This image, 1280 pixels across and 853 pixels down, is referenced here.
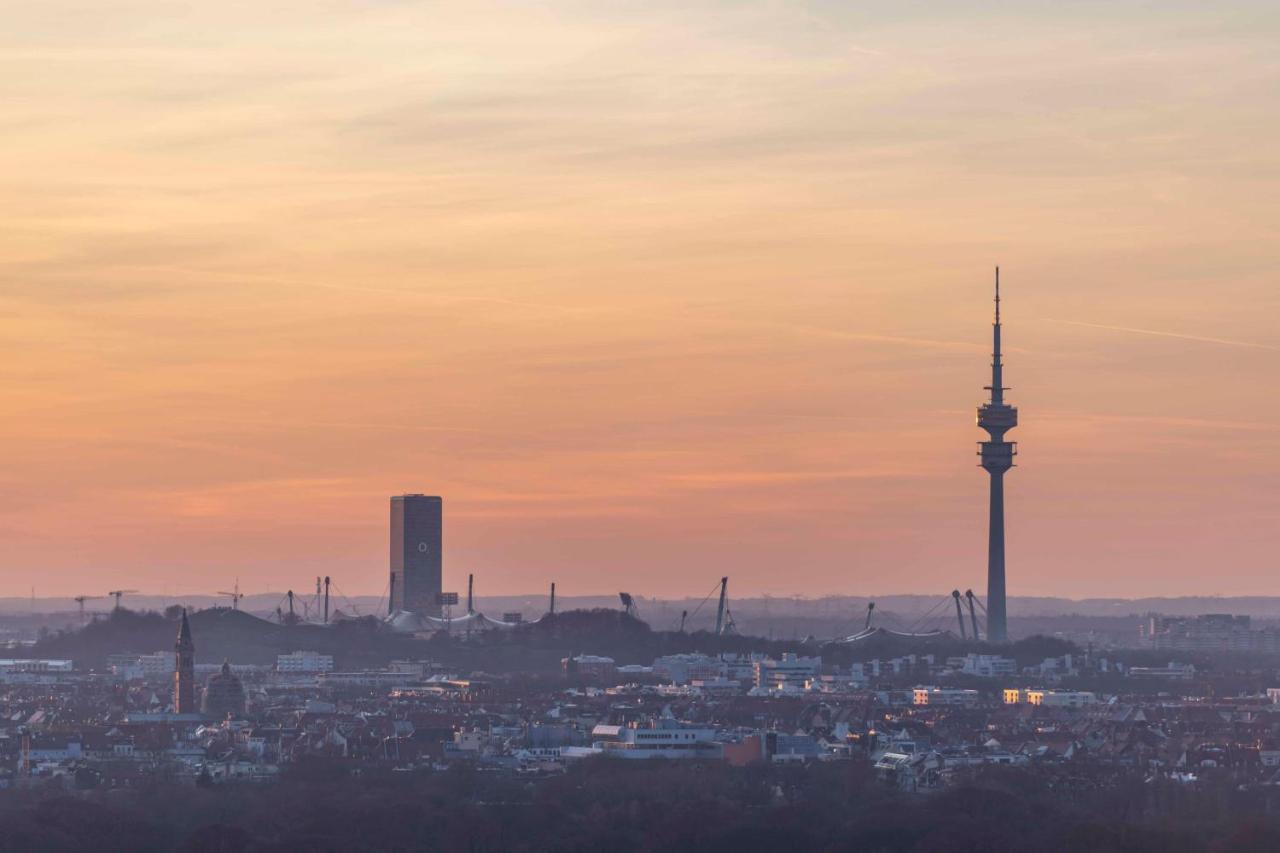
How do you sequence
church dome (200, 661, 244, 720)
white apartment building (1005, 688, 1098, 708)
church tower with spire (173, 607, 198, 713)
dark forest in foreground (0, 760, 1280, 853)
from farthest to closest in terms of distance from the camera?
white apartment building (1005, 688, 1098, 708) < church dome (200, 661, 244, 720) < church tower with spire (173, 607, 198, 713) < dark forest in foreground (0, 760, 1280, 853)

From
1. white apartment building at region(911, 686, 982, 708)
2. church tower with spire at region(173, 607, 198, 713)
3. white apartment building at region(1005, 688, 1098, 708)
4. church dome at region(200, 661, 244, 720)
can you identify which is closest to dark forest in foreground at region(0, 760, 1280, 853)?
church tower with spire at region(173, 607, 198, 713)

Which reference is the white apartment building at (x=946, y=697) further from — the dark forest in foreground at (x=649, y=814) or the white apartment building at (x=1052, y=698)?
the dark forest in foreground at (x=649, y=814)

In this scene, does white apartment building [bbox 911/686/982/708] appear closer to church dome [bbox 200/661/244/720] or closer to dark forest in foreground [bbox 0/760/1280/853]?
church dome [bbox 200/661/244/720]

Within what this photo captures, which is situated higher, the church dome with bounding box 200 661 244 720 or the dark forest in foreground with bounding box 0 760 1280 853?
the church dome with bounding box 200 661 244 720

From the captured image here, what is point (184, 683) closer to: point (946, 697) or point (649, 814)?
point (946, 697)

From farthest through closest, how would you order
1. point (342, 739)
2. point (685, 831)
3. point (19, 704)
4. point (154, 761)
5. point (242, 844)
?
point (19, 704)
point (342, 739)
point (154, 761)
point (685, 831)
point (242, 844)

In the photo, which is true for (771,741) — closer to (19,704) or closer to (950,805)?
(950,805)

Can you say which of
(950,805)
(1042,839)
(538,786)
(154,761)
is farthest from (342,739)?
(1042,839)

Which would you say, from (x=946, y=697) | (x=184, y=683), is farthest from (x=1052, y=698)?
(x=184, y=683)
